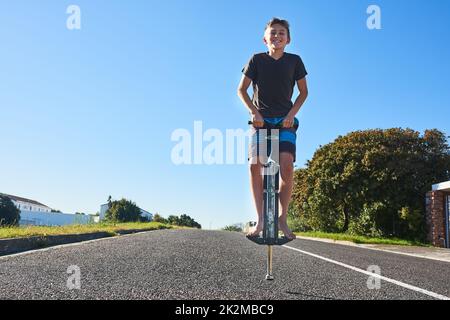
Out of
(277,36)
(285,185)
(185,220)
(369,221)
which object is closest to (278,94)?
(277,36)

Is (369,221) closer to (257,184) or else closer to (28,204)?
(257,184)

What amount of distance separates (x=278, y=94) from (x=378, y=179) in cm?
2336

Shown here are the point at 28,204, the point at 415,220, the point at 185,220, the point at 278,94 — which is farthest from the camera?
the point at 28,204

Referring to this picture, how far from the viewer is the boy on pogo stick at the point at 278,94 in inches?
164

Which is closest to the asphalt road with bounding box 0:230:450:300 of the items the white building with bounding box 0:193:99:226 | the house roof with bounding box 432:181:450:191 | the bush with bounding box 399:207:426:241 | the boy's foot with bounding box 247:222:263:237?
the boy's foot with bounding box 247:222:263:237

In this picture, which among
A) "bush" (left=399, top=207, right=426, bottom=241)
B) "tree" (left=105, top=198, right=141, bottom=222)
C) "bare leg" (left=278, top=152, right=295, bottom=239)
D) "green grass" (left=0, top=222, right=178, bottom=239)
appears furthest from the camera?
"tree" (left=105, top=198, right=141, bottom=222)

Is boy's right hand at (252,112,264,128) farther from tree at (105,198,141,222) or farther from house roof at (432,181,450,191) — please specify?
tree at (105,198,141,222)

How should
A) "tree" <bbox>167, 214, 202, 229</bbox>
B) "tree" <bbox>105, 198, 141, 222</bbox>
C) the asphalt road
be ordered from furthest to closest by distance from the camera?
1. "tree" <bbox>167, 214, 202, 229</bbox>
2. "tree" <bbox>105, 198, 141, 222</bbox>
3. the asphalt road

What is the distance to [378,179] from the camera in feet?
84.3

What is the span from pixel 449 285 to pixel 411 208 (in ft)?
67.9

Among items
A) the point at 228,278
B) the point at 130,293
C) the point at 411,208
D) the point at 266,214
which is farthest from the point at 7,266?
the point at 411,208

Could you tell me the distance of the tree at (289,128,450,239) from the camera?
24.6 meters

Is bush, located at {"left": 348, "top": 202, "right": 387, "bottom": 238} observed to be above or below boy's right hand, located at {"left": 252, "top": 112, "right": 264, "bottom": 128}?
below

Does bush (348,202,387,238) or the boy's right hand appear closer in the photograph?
the boy's right hand
